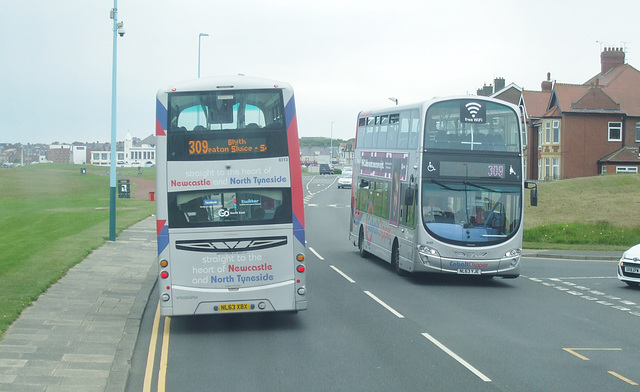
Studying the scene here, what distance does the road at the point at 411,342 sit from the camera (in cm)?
841

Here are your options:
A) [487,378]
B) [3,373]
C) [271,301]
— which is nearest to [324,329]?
[271,301]

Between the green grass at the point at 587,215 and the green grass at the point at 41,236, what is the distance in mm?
15815

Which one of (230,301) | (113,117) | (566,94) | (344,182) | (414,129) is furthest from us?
(344,182)

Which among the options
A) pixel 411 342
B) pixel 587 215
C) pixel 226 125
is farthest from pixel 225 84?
pixel 587 215

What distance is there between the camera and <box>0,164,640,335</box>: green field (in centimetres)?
1628

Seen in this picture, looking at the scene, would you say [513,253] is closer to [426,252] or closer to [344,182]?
[426,252]

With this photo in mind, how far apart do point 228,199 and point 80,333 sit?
2820 millimetres

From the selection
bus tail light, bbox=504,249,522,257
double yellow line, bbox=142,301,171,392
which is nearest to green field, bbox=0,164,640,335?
double yellow line, bbox=142,301,171,392

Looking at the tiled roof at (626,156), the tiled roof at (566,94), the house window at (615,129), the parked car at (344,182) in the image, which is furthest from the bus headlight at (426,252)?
the parked car at (344,182)

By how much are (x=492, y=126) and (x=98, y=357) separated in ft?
34.7

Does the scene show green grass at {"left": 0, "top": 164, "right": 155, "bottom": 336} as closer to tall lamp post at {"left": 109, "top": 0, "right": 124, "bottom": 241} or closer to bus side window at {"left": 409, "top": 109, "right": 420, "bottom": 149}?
tall lamp post at {"left": 109, "top": 0, "right": 124, "bottom": 241}

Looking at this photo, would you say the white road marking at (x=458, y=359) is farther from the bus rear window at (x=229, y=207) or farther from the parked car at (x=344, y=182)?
the parked car at (x=344, y=182)

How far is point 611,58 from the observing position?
66.5 m

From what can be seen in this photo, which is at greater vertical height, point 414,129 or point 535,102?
point 535,102
